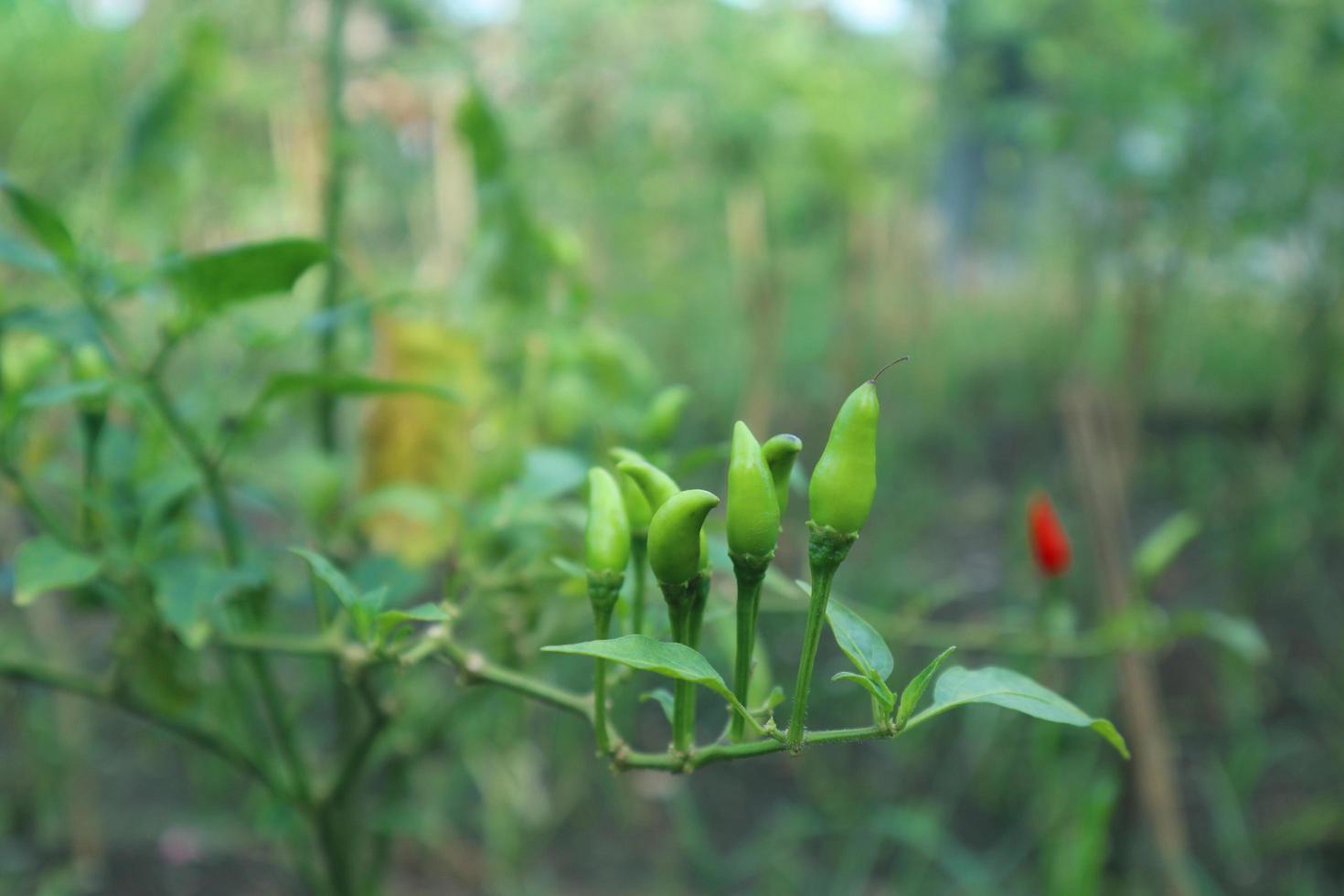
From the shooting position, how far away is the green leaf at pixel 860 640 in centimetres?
31

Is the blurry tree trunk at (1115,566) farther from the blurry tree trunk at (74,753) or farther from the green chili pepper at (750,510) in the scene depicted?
the blurry tree trunk at (74,753)

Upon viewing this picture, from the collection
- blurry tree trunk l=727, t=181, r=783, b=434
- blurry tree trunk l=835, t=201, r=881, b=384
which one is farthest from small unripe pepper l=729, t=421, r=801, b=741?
blurry tree trunk l=835, t=201, r=881, b=384

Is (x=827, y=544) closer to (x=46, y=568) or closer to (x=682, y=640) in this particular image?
(x=682, y=640)

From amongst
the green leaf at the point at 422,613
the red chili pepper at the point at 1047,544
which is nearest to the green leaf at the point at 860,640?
the green leaf at the point at 422,613

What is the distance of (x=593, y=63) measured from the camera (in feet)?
7.51

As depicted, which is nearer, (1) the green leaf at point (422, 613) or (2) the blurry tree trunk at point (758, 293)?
(1) the green leaf at point (422, 613)

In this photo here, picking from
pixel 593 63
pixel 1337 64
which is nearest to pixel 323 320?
pixel 593 63

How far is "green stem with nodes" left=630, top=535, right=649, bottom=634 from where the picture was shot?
1.23ft

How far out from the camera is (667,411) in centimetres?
49

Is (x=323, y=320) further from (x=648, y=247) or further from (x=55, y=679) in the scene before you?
(x=648, y=247)

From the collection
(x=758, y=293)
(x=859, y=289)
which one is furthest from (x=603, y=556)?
(x=859, y=289)

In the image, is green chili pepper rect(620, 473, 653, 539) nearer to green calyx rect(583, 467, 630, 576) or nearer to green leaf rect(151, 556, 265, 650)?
green calyx rect(583, 467, 630, 576)

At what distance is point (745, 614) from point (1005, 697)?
0.25 feet

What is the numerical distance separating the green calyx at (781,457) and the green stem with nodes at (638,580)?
0.21 feet
